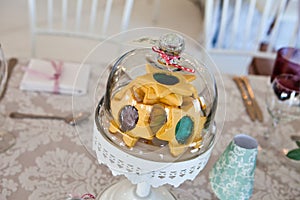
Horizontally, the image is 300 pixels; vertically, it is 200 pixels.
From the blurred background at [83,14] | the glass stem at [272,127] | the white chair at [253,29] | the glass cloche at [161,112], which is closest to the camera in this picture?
the glass cloche at [161,112]

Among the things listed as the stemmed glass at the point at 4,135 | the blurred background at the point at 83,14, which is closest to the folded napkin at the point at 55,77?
the stemmed glass at the point at 4,135

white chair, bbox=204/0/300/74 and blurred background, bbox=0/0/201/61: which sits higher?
white chair, bbox=204/0/300/74

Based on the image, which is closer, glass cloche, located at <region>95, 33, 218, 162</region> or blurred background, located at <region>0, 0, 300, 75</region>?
glass cloche, located at <region>95, 33, 218, 162</region>

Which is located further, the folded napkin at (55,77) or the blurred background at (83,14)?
the blurred background at (83,14)

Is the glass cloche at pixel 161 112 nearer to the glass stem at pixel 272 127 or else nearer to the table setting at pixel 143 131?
the table setting at pixel 143 131

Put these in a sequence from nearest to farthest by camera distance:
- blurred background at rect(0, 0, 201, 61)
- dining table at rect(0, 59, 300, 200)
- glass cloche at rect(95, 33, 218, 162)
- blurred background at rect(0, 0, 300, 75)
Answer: glass cloche at rect(95, 33, 218, 162) → dining table at rect(0, 59, 300, 200) → blurred background at rect(0, 0, 300, 75) → blurred background at rect(0, 0, 201, 61)

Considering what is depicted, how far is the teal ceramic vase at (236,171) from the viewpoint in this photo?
0.81m

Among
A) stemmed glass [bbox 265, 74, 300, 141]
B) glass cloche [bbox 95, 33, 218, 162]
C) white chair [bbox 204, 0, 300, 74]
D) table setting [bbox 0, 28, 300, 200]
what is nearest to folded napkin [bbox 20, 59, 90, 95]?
table setting [bbox 0, 28, 300, 200]

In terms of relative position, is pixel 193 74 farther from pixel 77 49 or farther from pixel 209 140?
pixel 77 49

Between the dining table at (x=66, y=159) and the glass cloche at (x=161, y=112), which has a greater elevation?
the glass cloche at (x=161, y=112)

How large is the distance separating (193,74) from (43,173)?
1.20 ft

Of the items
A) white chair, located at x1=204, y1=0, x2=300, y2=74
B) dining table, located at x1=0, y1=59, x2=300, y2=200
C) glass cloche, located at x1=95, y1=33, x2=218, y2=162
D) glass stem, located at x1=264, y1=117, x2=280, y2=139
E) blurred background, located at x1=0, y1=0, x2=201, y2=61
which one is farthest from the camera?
blurred background, located at x1=0, y1=0, x2=201, y2=61

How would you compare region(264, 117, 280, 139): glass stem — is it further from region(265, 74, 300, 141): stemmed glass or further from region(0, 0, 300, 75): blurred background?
region(0, 0, 300, 75): blurred background

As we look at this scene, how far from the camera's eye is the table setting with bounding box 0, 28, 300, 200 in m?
0.73
